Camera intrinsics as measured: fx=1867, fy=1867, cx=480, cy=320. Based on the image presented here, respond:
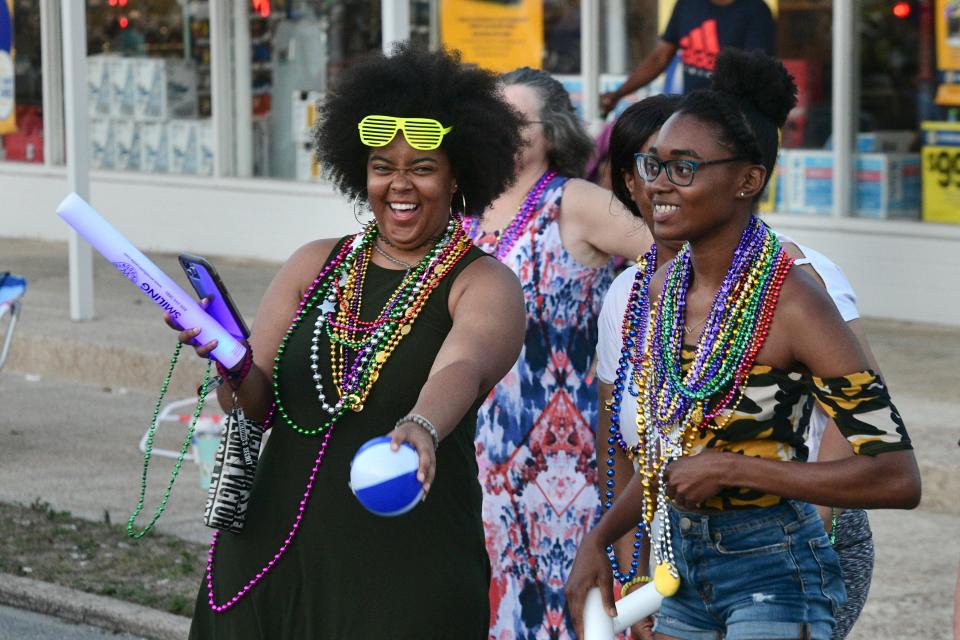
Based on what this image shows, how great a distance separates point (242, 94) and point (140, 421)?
5.89m

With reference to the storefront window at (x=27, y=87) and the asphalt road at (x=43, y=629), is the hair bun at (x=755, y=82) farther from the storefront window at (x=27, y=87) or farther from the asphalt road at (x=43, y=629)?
the storefront window at (x=27, y=87)

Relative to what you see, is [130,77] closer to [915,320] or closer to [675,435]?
[915,320]

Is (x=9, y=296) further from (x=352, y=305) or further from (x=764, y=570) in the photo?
(x=764, y=570)

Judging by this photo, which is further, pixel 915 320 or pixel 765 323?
pixel 915 320

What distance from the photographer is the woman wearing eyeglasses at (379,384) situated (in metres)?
3.69

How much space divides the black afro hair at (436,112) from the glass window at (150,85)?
1143cm

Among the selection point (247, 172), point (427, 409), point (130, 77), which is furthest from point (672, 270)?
point (130, 77)

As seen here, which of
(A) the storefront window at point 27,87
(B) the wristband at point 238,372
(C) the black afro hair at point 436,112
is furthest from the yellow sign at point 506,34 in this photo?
→ (B) the wristband at point 238,372

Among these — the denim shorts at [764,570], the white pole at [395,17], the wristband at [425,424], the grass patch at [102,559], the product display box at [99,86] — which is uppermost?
the white pole at [395,17]

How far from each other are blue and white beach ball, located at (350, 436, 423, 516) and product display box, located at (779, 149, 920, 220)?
28.0 feet

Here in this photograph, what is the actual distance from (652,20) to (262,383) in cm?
894

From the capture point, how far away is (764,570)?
3.44 meters

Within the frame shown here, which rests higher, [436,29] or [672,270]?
[436,29]

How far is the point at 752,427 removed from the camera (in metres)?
3.43
